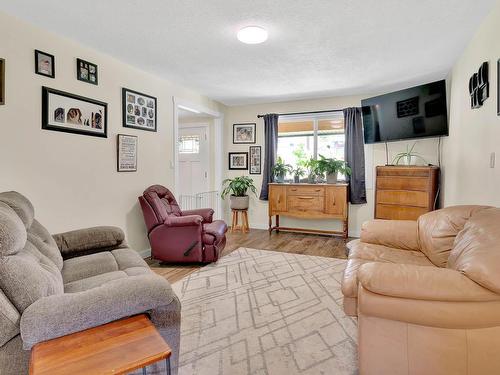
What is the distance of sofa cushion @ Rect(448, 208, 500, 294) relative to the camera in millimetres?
1246

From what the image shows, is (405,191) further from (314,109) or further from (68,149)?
(68,149)

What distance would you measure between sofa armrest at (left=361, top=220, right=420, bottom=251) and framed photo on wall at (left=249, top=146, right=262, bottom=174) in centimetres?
319

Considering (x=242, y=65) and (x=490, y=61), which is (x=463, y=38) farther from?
(x=242, y=65)

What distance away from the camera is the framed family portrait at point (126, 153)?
341 centimetres

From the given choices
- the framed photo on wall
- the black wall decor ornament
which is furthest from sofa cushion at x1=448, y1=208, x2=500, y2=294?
the framed photo on wall

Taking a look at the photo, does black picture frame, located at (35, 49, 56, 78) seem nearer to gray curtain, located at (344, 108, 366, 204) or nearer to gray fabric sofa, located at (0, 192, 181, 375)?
gray fabric sofa, located at (0, 192, 181, 375)

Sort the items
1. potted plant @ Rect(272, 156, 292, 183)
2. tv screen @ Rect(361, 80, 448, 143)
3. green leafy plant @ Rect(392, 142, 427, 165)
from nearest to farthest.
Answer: tv screen @ Rect(361, 80, 448, 143) < green leafy plant @ Rect(392, 142, 427, 165) < potted plant @ Rect(272, 156, 292, 183)

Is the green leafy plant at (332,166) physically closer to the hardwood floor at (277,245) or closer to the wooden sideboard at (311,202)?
the wooden sideboard at (311,202)

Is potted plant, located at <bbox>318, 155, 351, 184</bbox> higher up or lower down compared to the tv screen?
lower down

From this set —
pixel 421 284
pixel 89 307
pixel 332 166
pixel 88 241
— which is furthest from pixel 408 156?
pixel 89 307

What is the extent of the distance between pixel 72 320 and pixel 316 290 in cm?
212

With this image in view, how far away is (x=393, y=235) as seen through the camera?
98.4 inches

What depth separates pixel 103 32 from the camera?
2.69m

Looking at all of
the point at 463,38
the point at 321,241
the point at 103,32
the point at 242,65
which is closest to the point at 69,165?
the point at 103,32
